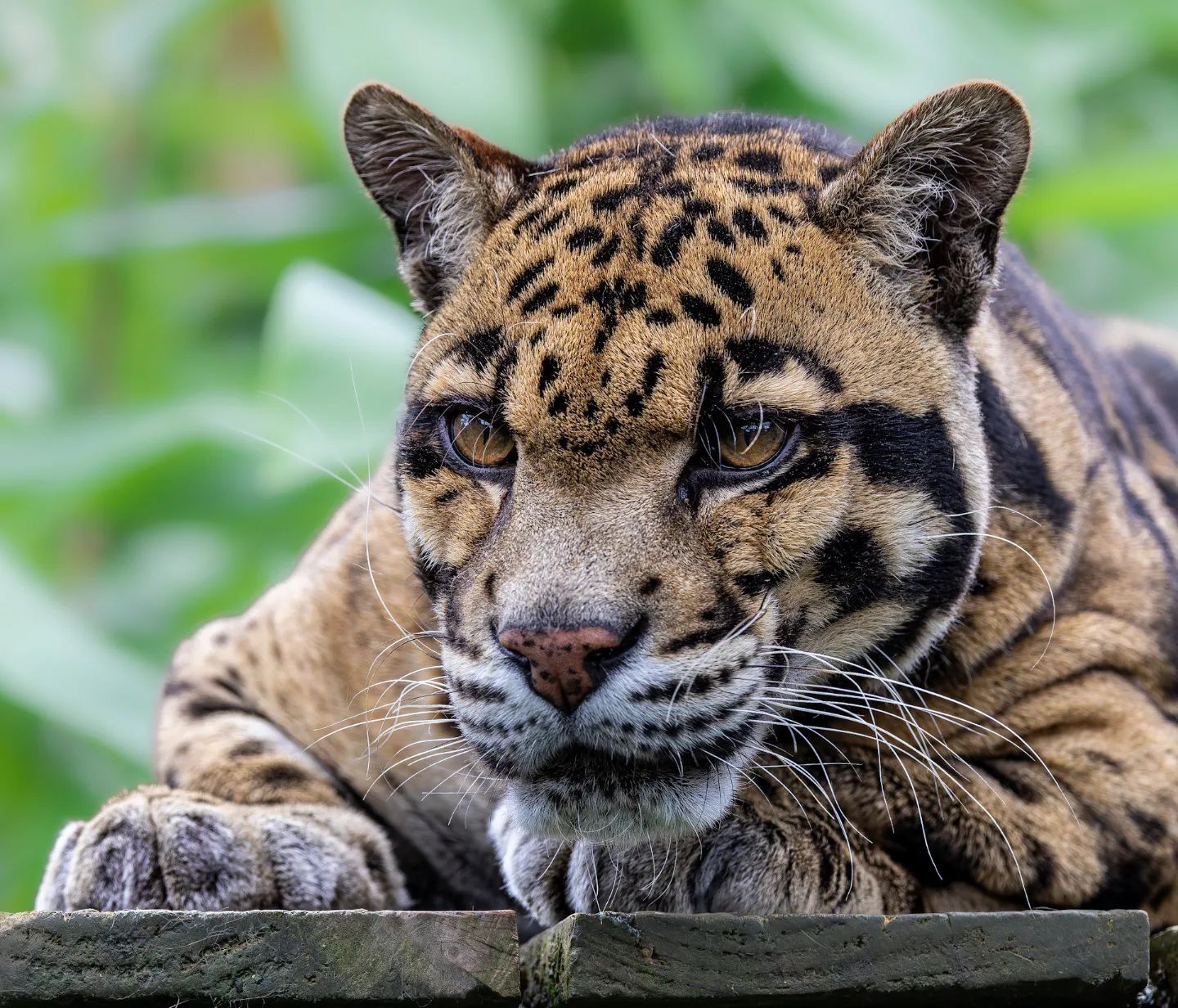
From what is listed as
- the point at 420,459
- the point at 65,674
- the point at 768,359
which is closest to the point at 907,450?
the point at 768,359

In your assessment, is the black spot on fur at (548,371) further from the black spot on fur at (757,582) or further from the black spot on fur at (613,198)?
the black spot on fur at (757,582)

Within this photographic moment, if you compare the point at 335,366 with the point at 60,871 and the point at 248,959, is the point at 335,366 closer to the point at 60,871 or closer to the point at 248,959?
the point at 60,871

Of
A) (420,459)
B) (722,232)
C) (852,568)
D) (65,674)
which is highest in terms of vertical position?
(722,232)

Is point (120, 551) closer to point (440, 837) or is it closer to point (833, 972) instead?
point (440, 837)

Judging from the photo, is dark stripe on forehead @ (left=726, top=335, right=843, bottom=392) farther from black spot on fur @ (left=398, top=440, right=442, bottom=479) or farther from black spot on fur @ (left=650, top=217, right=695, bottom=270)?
black spot on fur @ (left=398, top=440, right=442, bottom=479)

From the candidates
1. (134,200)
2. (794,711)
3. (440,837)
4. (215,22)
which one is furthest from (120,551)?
(794,711)

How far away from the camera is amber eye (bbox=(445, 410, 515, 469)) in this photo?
4523mm

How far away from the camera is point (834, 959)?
3.47 metres

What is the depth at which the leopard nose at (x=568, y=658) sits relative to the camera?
380 centimetres

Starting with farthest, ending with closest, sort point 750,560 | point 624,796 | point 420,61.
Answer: point 420,61 < point 750,560 < point 624,796

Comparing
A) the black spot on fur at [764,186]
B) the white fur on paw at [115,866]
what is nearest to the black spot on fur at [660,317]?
the black spot on fur at [764,186]

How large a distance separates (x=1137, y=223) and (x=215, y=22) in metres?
5.76

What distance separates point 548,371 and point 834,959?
1.61 m

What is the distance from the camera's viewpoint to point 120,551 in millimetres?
9586
